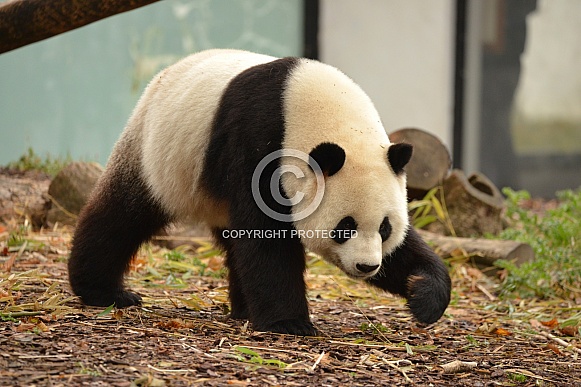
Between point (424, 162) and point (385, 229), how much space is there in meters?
3.35

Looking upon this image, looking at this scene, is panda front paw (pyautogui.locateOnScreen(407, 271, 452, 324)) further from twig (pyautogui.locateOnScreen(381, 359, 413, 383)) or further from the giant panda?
twig (pyautogui.locateOnScreen(381, 359, 413, 383))

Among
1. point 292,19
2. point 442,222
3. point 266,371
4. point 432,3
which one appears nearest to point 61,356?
point 266,371

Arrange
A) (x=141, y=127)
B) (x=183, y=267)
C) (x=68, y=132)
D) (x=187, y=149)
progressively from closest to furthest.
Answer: (x=187, y=149) < (x=141, y=127) < (x=183, y=267) < (x=68, y=132)

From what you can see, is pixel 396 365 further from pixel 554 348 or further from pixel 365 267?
pixel 554 348

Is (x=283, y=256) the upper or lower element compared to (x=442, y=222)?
upper

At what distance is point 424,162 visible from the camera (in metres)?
7.22

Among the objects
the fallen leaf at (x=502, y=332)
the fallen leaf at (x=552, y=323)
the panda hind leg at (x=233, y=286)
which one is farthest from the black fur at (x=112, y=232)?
the fallen leaf at (x=552, y=323)

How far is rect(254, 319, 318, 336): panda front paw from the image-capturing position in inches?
159

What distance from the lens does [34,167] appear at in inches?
311

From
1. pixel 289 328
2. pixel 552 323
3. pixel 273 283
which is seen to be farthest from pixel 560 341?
pixel 273 283

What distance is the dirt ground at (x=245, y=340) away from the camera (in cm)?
326

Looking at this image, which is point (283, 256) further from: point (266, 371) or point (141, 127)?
point (141, 127)

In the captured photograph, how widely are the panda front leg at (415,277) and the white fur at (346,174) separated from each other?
0.26 m

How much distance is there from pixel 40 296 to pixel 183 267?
1621 millimetres
